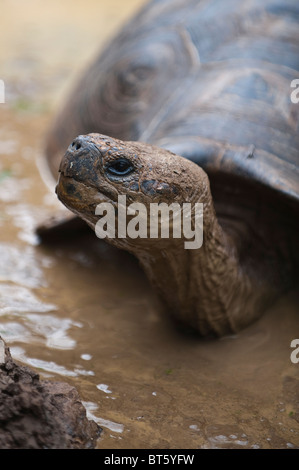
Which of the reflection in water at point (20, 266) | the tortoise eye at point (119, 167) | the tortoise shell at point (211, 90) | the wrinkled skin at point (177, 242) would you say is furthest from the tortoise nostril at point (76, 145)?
the reflection in water at point (20, 266)

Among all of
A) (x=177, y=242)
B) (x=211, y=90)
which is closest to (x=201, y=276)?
(x=177, y=242)

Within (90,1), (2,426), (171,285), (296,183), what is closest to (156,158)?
(171,285)

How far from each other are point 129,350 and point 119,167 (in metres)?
0.92

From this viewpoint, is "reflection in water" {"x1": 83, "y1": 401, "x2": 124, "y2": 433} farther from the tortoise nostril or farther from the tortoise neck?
the tortoise nostril

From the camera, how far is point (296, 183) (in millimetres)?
2865

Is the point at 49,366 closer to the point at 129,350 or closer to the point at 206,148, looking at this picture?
the point at 129,350

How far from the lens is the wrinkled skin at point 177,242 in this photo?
218cm

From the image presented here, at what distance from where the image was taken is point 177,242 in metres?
2.40

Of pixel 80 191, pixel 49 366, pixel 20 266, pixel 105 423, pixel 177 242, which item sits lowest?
pixel 105 423

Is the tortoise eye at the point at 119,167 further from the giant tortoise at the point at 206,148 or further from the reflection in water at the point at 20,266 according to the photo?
the reflection in water at the point at 20,266

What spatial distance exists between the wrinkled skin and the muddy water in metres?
0.16

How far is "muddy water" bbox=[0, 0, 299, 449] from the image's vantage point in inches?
88.4

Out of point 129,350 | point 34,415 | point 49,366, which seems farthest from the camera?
point 129,350

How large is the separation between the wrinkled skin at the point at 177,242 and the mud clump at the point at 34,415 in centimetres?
62
